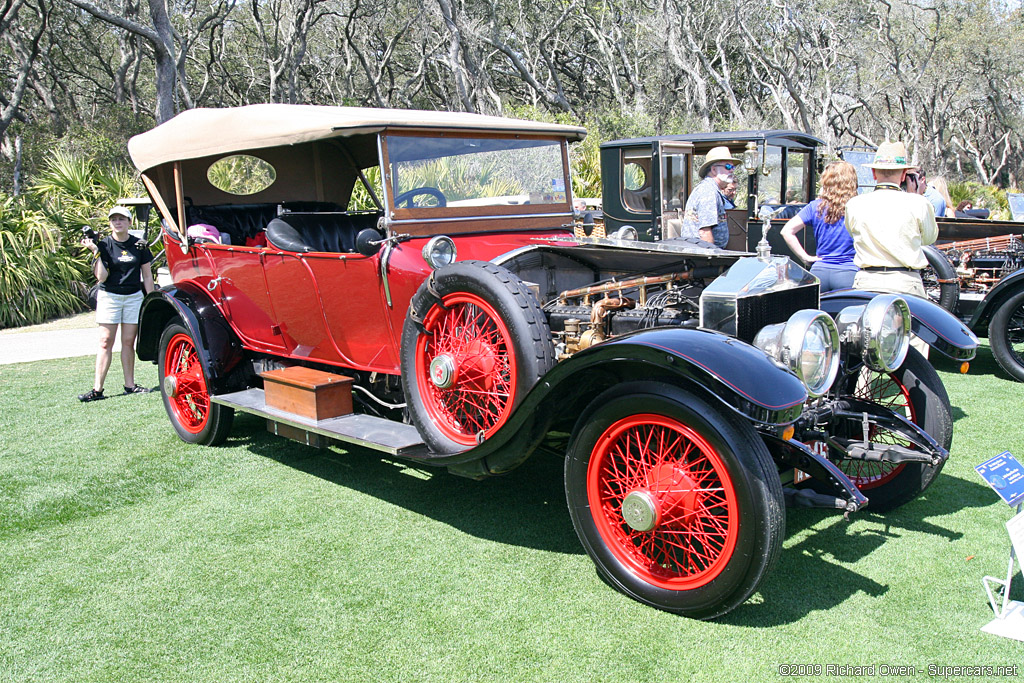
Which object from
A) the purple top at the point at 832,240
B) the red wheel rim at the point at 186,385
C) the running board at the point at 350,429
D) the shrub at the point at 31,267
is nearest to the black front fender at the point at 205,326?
the red wheel rim at the point at 186,385

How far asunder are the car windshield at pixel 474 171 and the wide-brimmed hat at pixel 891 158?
188 cm

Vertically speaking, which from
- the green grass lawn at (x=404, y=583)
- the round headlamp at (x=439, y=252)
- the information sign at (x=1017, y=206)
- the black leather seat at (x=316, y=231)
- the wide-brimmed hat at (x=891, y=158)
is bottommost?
the green grass lawn at (x=404, y=583)

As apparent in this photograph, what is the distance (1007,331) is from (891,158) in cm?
260

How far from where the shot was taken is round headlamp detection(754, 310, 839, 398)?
8.96ft

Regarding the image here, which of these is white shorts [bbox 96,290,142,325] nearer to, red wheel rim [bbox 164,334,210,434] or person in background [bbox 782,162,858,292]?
red wheel rim [bbox 164,334,210,434]

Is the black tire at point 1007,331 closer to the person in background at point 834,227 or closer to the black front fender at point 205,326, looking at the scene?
the person in background at point 834,227

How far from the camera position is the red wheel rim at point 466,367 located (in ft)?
11.0

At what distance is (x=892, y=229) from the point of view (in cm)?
455

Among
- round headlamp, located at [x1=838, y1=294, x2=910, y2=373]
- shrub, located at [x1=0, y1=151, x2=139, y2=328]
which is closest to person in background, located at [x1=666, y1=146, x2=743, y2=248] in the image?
round headlamp, located at [x1=838, y1=294, x2=910, y2=373]

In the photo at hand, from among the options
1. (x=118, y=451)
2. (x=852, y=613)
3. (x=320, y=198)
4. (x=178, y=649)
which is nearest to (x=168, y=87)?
(x=320, y=198)

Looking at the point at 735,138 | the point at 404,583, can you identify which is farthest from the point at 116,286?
the point at 735,138

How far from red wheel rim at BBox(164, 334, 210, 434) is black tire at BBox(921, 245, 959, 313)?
19.6ft

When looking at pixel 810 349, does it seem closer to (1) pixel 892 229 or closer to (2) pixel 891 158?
(1) pixel 892 229

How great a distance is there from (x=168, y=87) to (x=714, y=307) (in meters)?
12.7
